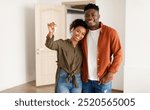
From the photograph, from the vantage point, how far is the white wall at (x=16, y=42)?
15.9 feet

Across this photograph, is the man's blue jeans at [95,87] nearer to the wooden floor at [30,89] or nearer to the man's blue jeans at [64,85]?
the man's blue jeans at [64,85]

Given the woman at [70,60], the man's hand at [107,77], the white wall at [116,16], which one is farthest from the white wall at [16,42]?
the man's hand at [107,77]

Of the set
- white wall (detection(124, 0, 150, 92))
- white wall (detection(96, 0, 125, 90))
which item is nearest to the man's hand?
white wall (detection(124, 0, 150, 92))

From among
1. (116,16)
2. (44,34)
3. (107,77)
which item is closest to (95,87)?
(107,77)

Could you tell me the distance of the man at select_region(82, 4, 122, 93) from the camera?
1876mm

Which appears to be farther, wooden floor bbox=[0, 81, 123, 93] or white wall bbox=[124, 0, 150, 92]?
wooden floor bbox=[0, 81, 123, 93]

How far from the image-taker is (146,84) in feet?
14.3

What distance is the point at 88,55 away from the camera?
191 cm

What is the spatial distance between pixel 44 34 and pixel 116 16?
5.74ft

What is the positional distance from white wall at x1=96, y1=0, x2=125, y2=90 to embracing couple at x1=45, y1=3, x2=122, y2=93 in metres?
2.85

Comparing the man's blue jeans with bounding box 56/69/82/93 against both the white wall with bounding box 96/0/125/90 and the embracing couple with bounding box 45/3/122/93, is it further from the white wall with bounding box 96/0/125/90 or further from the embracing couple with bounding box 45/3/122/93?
the white wall with bounding box 96/0/125/90

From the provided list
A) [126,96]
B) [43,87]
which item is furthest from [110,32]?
[43,87]

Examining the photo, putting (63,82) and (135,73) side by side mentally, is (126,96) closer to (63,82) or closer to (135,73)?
(63,82)

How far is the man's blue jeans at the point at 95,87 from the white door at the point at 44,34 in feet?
11.4
